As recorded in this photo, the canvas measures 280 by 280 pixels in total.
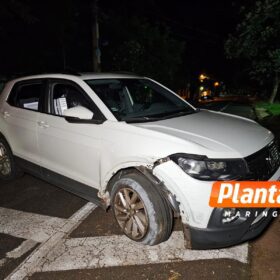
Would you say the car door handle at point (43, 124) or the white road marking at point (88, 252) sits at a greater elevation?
the car door handle at point (43, 124)

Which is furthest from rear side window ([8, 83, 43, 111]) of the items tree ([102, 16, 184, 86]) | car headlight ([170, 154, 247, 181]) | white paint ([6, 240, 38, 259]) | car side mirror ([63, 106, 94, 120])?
tree ([102, 16, 184, 86])

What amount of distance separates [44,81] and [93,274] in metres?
2.69

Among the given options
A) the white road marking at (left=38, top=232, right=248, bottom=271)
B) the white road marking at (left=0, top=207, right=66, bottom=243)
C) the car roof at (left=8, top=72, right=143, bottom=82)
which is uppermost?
the car roof at (left=8, top=72, right=143, bottom=82)

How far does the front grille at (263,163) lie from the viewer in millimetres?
2818

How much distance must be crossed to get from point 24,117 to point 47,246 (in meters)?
2.01

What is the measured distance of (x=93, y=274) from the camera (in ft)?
9.50

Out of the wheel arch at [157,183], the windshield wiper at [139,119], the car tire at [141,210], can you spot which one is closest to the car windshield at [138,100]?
the windshield wiper at [139,119]

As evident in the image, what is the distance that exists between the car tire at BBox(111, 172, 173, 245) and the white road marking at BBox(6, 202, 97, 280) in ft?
2.37

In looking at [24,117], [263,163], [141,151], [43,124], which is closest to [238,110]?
[24,117]

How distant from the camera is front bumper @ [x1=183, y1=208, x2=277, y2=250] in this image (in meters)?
2.73

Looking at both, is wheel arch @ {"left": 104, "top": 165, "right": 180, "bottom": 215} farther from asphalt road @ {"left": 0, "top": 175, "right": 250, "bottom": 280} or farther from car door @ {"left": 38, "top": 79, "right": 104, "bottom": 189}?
asphalt road @ {"left": 0, "top": 175, "right": 250, "bottom": 280}

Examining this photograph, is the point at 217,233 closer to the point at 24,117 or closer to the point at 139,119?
the point at 139,119

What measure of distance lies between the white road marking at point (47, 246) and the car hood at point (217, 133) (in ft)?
5.28

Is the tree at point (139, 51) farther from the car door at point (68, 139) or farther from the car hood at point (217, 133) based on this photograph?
the car hood at point (217, 133)
